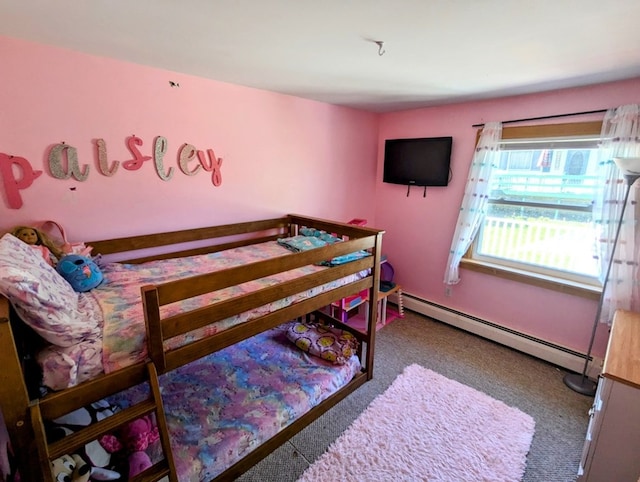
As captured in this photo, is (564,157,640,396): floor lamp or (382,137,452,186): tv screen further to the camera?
(382,137,452,186): tv screen

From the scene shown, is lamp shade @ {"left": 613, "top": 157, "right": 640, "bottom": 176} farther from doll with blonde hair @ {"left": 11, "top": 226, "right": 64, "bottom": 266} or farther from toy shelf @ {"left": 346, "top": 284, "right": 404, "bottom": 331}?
doll with blonde hair @ {"left": 11, "top": 226, "right": 64, "bottom": 266}

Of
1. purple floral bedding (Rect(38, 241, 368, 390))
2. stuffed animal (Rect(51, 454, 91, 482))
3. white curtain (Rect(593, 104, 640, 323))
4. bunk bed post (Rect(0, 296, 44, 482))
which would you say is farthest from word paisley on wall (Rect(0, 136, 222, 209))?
white curtain (Rect(593, 104, 640, 323))

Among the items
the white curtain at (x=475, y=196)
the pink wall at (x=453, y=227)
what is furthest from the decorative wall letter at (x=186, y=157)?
the white curtain at (x=475, y=196)

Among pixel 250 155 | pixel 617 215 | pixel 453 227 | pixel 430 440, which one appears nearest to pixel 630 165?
pixel 617 215

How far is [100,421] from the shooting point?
114 cm

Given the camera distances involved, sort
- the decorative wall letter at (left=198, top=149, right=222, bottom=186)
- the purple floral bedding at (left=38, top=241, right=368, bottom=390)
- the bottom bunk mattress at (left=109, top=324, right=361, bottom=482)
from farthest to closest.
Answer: the decorative wall letter at (left=198, top=149, right=222, bottom=186), the bottom bunk mattress at (left=109, top=324, right=361, bottom=482), the purple floral bedding at (left=38, top=241, right=368, bottom=390)

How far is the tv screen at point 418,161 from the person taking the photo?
10.2 feet

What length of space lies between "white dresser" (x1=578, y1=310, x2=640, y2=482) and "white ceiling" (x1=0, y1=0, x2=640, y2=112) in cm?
150

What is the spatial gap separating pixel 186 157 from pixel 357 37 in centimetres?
144

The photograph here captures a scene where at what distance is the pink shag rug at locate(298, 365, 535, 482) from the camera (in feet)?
5.41

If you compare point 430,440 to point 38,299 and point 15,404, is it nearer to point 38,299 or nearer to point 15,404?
point 15,404

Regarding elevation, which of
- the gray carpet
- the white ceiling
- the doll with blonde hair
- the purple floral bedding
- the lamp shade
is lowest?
the gray carpet

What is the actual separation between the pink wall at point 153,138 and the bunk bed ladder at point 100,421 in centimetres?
115

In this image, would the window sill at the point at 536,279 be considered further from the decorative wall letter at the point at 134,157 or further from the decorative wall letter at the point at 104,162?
the decorative wall letter at the point at 104,162
